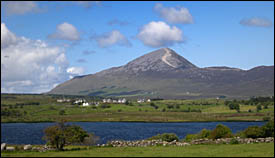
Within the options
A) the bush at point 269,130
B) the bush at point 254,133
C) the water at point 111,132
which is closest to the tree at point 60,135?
the bush at point 254,133

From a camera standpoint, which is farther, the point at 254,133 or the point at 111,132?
the point at 111,132

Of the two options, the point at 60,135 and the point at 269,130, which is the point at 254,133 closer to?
the point at 269,130

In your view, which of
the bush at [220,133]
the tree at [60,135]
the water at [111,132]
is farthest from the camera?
the water at [111,132]

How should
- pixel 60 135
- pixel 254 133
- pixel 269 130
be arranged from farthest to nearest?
pixel 269 130 < pixel 254 133 < pixel 60 135

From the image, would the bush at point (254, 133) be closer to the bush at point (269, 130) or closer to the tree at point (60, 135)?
the bush at point (269, 130)

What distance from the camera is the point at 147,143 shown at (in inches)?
1858

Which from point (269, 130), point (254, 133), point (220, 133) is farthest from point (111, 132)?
point (254, 133)

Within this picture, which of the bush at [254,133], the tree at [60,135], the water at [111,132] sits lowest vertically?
the water at [111,132]

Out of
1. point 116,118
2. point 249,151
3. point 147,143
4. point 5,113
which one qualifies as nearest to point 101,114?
point 116,118

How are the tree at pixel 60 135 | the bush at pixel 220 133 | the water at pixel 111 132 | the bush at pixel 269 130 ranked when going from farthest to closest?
1. the water at pixel 111 132
2. the bush at pixel 269 130
3. the bush at pixel 220 133
4. the tree at pixel 60 135

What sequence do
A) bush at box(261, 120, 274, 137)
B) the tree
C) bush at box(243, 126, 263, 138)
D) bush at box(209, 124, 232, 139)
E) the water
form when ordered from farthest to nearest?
1. the water
2. bush at box(261, 120, 274, 137)
3. bush at box(209, 124, 232, 139)
4. bush at box(243, 126, 263, 138)
5. the tree

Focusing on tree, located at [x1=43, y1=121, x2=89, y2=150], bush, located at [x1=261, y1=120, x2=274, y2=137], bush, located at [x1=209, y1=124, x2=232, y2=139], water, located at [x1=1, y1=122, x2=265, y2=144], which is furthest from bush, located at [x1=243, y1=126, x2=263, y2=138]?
water, located at [x1=1, y1=122, x2=265, y2=144]

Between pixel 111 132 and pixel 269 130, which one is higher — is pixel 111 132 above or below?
below

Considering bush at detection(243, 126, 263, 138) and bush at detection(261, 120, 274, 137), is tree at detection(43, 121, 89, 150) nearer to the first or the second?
bush at detection(243, 126, 263, 138)
